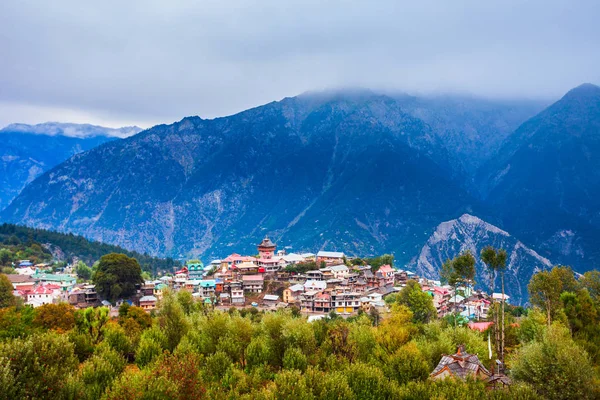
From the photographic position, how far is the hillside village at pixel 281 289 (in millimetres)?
91188

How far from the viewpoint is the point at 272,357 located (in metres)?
43.8

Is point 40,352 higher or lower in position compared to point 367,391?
higher

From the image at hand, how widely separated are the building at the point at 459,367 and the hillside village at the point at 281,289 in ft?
146

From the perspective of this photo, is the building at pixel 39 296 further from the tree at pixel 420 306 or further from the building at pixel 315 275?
the tree at pixel 420 306

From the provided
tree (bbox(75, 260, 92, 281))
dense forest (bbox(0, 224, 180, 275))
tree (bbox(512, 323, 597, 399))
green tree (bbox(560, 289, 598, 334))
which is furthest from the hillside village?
tree (bbox(512, 323, 597, 399))

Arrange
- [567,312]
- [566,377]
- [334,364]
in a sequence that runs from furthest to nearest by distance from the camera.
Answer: [567,312], [334,364], [566,377]

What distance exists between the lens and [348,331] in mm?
51062

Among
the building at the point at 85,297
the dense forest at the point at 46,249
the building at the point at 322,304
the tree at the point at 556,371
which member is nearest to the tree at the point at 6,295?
the building at the point at 85,297

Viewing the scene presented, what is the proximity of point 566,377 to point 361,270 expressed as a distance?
83.0 meters

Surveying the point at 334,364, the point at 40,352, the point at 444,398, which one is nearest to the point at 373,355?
the point at 334,364

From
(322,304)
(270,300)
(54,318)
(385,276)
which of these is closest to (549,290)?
(322,304)

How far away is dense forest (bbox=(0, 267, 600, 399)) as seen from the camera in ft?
90.4

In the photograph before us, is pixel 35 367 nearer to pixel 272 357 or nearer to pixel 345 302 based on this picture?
pixel 272 357

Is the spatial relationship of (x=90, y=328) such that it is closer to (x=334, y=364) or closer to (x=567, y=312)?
(x=334, y=364)
